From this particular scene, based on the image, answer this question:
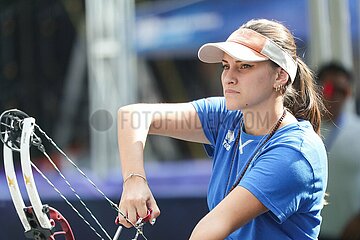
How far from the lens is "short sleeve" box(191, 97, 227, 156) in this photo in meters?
2.45

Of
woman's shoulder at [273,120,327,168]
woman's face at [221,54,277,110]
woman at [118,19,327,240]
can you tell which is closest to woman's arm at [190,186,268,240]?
woman at [118,19,327,240]

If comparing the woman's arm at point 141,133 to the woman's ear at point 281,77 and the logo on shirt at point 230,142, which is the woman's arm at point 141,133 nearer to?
the logo on shirt at point 230,142

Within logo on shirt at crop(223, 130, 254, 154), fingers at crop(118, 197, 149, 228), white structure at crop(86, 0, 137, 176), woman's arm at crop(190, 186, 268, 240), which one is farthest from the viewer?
white structure at crop(86, 0, 137, 176)

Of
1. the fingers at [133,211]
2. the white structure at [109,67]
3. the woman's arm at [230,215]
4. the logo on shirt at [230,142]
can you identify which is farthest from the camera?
the white structure at [109,67]

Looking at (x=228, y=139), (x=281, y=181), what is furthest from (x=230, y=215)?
(x=228, y=139)

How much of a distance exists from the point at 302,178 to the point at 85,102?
685cm

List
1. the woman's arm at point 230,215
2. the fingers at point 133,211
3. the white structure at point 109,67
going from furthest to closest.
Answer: the white structure at point 109,67 < the fingers at point 133,211 < the woman's arm at point 230,215

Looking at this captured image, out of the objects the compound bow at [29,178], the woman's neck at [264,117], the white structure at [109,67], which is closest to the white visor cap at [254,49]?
the woman's neck at [264,117]

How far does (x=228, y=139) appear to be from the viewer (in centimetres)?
233

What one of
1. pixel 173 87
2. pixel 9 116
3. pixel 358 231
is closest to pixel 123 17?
pixel 358 231

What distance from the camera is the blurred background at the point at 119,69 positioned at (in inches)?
168

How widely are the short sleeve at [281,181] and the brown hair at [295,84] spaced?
290 mm

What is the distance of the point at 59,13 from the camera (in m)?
8.33

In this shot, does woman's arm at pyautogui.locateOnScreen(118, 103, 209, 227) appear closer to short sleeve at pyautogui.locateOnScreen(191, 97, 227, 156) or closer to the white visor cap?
short sleeve at pyautogui.locateOnScreen(191, 97, 227, 156)
